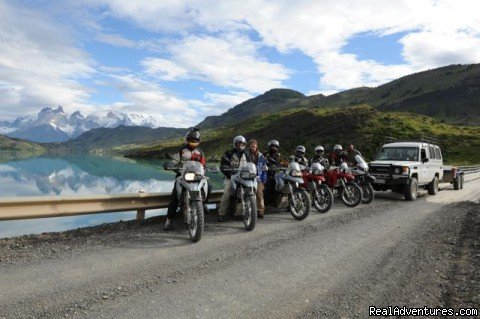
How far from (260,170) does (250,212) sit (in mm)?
2265

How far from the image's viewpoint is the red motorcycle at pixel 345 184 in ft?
44.7

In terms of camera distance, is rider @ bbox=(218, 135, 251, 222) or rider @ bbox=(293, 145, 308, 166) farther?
rider @ bbox=(293, 145, 308, 166)

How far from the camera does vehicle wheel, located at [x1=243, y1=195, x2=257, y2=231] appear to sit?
8.86 meters

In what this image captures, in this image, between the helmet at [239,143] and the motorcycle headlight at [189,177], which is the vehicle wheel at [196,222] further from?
the helmet at [239,143]

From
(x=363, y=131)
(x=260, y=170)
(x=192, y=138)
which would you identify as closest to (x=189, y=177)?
(x=192, y=138)

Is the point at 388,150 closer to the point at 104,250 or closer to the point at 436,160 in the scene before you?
the point at 436,160

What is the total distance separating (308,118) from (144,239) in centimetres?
13074

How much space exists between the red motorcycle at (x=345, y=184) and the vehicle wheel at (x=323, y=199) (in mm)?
1718

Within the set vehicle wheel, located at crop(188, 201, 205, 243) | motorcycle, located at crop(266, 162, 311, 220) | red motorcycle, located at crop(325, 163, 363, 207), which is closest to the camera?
vehicle wheel, located at crop(188, 201, 205, 243)

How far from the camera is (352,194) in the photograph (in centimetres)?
1375

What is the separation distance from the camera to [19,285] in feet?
16.9

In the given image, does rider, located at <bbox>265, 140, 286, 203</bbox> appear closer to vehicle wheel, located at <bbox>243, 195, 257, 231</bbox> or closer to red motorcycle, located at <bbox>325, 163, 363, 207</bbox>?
vehicle wheel, located at <bbox>243, 195, 257, 231</bbox>

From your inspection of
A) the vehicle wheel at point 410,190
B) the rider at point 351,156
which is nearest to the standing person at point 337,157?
the rider at point 351,156

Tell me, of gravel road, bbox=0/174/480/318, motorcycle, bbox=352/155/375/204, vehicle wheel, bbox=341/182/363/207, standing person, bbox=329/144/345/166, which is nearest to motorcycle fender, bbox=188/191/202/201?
gravel road, bbox=0/174/480/318
